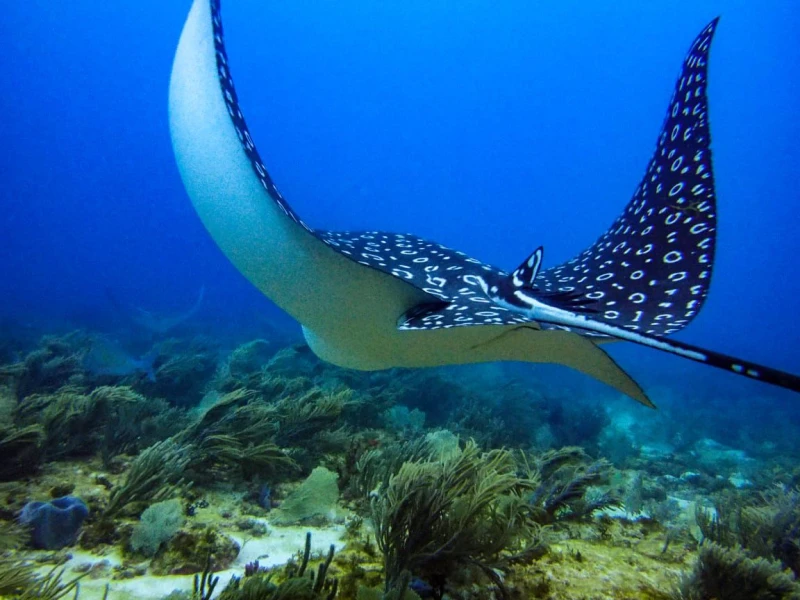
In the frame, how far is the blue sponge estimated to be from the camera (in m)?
2.40

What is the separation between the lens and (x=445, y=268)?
145 inches

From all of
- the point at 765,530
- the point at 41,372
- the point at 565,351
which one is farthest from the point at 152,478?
the point at 41,372

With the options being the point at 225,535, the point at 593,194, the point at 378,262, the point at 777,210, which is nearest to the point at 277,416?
the point at 225,535

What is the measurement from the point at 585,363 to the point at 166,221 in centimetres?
10617

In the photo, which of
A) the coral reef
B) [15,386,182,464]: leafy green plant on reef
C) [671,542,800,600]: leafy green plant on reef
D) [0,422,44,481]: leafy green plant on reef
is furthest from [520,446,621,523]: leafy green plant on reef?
[0,422,44,481]: leafy green plant on reef

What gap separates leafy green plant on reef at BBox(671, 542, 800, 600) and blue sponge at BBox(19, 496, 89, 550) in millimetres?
3620

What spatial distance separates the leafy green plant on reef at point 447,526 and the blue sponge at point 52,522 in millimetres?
1854

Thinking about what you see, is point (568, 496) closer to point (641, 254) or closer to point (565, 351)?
point (565, 351)

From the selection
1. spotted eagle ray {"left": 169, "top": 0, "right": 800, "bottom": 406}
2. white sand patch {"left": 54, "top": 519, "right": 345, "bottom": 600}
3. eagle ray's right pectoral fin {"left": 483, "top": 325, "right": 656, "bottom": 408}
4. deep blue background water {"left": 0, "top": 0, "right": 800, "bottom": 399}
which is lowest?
white sand patch {"left": 54, "top": 519, "right": 345, "bottom": 600}

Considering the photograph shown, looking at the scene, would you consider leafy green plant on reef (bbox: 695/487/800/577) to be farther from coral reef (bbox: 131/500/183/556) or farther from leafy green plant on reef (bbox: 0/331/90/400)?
leafy green plant on reef (bbox: 0/331/90/400)

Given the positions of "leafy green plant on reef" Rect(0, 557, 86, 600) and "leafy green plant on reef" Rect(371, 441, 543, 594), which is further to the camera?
"leafy green plant on reef" Rect(371, 441, 543, 594)

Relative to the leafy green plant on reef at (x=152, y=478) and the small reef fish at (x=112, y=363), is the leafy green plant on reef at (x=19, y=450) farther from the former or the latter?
the small reef fish at (x=112, y=363)

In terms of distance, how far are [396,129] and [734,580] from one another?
302ft

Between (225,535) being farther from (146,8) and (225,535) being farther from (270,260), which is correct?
(146,8)
